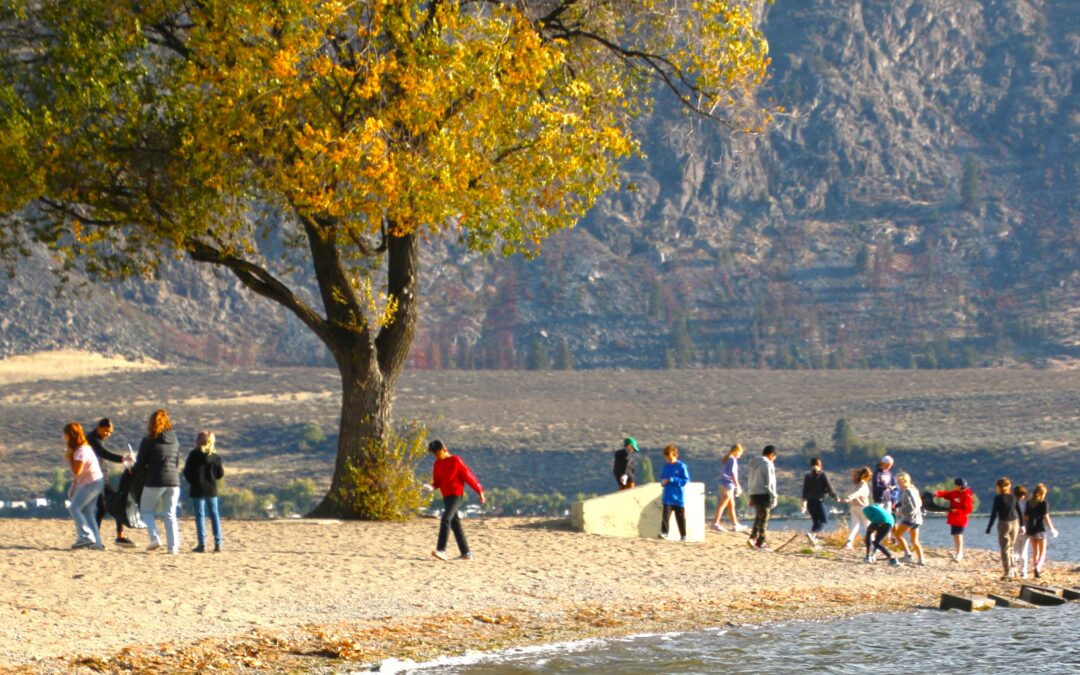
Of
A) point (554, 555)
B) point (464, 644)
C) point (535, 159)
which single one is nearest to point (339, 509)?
point (554, 555)

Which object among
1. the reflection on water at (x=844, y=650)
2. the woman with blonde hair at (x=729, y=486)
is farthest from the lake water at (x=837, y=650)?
the woman with blonde hair at (x=729, y=486)

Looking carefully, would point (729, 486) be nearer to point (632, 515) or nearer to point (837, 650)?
point (632, 515)

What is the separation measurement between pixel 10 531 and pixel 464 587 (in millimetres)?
7903

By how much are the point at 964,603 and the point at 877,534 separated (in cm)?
447

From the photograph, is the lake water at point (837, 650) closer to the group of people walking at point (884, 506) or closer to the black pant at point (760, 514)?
the group of people walking at point (884, 506)

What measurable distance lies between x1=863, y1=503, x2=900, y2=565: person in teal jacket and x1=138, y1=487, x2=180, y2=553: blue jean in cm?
1118

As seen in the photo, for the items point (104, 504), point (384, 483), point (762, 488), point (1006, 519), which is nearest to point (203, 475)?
point (104, 504)

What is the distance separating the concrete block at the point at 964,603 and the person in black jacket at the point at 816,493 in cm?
451

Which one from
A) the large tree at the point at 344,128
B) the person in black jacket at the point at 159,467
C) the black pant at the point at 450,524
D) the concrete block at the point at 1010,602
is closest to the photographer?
the person in black jacket at the point at 159,467

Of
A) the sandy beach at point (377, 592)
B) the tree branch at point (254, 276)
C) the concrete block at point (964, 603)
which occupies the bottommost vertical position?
the concrete block at point (964, 603)

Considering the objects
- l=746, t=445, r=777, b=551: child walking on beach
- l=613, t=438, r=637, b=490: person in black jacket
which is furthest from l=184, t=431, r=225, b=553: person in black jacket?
→ l=746, t=445, r=777, b=551: child walking on beach

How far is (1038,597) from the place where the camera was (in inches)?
958

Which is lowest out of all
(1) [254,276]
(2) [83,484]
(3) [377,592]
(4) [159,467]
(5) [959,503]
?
(3) [377,592]

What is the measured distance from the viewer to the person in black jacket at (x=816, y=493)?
27.7 metres
